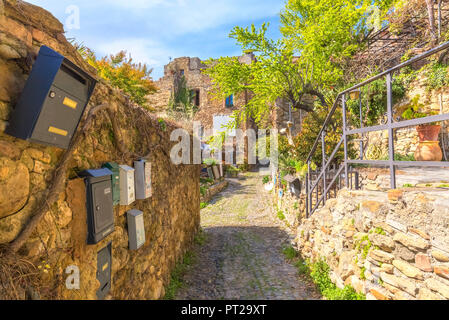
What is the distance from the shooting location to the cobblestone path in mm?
4227

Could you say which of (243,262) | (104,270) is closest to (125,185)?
(104,270)

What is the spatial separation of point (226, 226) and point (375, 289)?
610 centimetres

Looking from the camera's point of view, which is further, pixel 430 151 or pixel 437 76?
pixel 437 76

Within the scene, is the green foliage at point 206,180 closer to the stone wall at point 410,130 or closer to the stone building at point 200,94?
the stone wall at point 410,130

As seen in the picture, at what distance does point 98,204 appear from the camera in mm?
2051

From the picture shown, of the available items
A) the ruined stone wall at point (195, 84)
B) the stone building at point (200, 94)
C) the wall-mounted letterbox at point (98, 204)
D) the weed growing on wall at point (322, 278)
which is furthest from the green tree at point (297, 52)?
the ruined stone wall at point (195, 84)

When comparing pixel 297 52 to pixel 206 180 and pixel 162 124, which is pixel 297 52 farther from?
pixel 206 180

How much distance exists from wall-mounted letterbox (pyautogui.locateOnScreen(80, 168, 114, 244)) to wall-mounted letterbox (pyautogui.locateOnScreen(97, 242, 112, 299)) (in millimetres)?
283

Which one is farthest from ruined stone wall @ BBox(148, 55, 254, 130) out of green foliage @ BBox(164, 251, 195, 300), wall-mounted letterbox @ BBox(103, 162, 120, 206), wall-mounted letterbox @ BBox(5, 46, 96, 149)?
wall-mounted letterbox @ BBox(5, 46, 96, 149)

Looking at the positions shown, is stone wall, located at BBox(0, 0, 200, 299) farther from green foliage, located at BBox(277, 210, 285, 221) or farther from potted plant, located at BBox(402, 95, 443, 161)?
green foliage, located at BBox(277, 210, 285, 221)

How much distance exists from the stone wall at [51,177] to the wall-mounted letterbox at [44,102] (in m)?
0.09

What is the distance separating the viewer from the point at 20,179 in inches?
57.2

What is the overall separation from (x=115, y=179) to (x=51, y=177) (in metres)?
0.79
